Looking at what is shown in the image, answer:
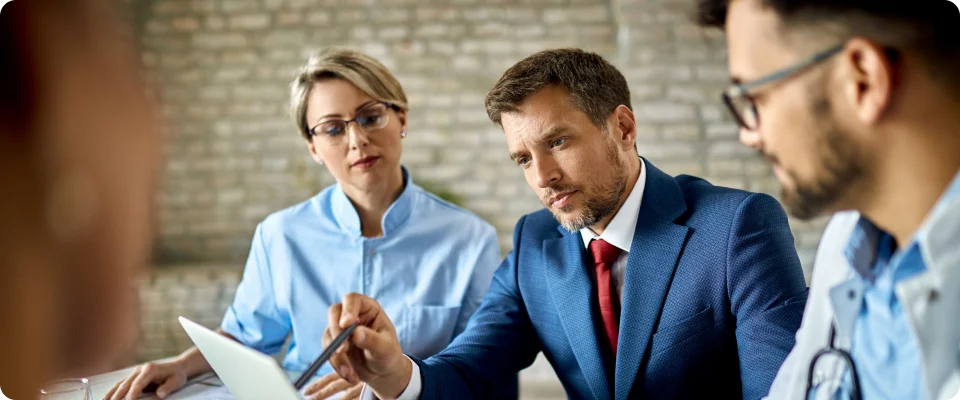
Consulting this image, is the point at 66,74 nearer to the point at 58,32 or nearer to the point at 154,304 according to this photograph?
the point at 58,32

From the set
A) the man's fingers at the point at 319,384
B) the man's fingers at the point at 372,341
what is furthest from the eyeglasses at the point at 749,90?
the man's fingers at the point at 319,384

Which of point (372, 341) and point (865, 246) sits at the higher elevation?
point (865, 246)

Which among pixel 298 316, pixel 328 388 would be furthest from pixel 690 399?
pixel 298 316

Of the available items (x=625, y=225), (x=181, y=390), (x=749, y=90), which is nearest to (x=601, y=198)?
(x=625, y=225)

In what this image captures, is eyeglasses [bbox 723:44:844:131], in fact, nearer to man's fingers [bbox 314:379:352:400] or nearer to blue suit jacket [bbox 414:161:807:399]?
blue suit jacket [bbox 414:161:807:399]

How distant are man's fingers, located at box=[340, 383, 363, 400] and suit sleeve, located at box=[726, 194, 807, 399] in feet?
2.71

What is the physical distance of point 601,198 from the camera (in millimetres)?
1759

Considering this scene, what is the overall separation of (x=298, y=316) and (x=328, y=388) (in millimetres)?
484

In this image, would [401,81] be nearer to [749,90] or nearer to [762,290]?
[762,290]

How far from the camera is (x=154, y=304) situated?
4758 millimetres

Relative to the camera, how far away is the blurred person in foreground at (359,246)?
86.7 inches

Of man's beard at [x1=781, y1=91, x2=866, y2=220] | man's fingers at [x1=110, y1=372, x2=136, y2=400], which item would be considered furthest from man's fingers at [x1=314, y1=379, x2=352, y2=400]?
man's beard at [x1=781, y1=91, x2=866, y2=220]

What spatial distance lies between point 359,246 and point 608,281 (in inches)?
32.4

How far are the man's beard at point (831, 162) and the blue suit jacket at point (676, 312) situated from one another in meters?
0.55
